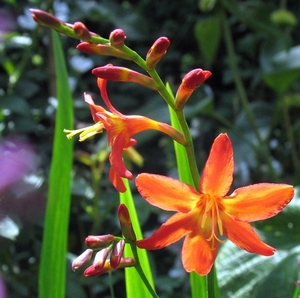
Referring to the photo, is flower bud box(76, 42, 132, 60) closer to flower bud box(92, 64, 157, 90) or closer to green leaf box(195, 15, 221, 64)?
flower bud box(92, 64, 157, 90)

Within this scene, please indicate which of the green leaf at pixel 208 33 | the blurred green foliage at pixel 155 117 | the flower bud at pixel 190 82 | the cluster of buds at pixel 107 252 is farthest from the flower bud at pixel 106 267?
the green leaf at pixel 208 33

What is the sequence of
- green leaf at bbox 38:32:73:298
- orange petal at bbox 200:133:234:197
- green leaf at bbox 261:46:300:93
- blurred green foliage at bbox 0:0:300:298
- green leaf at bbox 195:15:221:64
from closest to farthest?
orange petal at bbox 200:133:234:197, green leaf at bbox 38:32:73:298, blurred green foliage at bbox 0:0:300:298, green leaf at bbox 261:46:300:93, green leaf at bbox 195:15:221:64

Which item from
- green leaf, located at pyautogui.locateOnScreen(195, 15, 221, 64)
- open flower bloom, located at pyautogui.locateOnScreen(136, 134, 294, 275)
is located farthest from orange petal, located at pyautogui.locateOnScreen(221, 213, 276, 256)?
green leaf, located at pyautogui.locateOnScreen(195, 15, 221, 64)

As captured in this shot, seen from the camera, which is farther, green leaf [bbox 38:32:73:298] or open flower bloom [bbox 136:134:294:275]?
green leaf [bbox 38:32:73:298]

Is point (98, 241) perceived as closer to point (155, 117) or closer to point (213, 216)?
point (213, 216)

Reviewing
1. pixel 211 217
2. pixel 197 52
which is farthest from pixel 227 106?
pixel 211 217

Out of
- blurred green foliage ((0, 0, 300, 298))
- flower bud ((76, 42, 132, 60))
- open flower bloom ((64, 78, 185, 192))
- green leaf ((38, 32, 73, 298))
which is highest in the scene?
flower bud ((76, 42, 132, 60))

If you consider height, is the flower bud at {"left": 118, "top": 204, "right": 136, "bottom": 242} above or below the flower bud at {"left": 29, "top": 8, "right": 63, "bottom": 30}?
below
